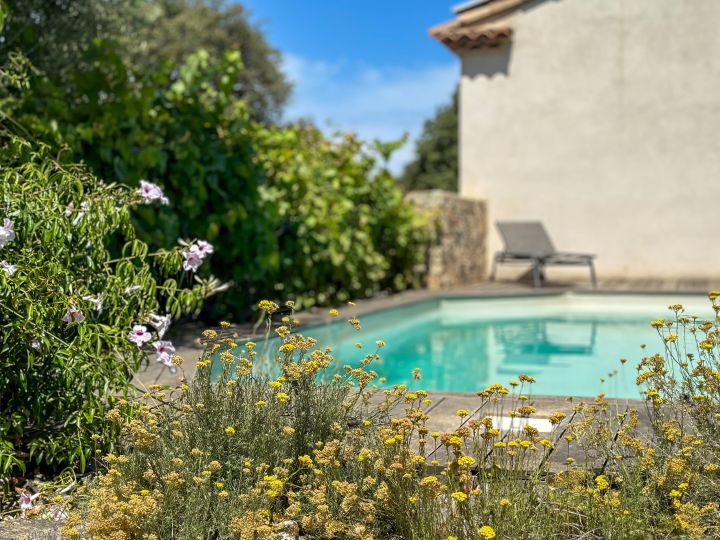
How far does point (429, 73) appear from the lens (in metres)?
33.2

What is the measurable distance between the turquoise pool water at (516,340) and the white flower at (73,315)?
2.65 m

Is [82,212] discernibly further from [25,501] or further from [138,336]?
[25,501]

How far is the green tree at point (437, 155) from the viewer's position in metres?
27.9

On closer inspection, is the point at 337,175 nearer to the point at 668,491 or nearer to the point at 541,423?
the point at 541,423

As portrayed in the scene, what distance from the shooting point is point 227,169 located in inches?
267

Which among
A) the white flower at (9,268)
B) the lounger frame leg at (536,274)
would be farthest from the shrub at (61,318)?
the lounger frame leg at (536,274)

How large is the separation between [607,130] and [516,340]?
587 cm

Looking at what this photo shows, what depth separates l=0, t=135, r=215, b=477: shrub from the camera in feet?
9.04

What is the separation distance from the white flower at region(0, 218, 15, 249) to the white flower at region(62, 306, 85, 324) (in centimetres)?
32

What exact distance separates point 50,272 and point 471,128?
35.9 feet

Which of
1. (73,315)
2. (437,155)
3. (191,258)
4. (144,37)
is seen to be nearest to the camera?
(73,315)

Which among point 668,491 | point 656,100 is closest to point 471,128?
point 656,100

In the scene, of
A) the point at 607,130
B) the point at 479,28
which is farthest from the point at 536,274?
the point at 479,28

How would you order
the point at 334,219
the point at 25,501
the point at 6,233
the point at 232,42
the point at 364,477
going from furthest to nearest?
the point at 232,42 → the point at 334,219 → the point at 6,233 → the point at 25,501 → the point at 364,477
